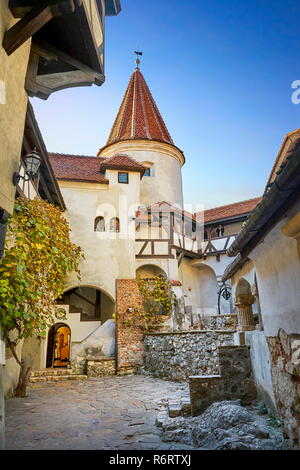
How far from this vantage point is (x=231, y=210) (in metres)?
20.5

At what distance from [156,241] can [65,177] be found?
555 centimetres

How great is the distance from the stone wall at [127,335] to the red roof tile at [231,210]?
9.06 meters

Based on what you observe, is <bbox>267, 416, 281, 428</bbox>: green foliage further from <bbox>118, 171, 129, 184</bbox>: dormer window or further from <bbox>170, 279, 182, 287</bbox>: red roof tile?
<bbox>118, 171, 129, 184</bbox>: dormer window

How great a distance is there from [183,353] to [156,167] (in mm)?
14467

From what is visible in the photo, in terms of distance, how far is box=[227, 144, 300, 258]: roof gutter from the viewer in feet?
7.86

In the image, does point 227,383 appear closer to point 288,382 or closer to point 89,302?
point 288,382

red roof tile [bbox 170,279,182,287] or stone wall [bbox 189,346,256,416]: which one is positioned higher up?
red roof tile [bbox 170,279,182,287]

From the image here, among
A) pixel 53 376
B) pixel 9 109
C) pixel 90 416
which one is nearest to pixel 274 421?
pixel 90 416

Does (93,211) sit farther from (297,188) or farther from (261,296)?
(297,188)

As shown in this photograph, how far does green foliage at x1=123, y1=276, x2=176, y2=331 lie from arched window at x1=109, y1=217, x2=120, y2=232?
252 cm

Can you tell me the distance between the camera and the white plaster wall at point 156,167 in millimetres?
21094

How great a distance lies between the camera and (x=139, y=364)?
38.1 feet

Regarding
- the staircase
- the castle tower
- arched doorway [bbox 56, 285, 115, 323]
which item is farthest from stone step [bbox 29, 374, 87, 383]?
the castle tower

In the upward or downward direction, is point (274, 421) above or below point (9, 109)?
below
